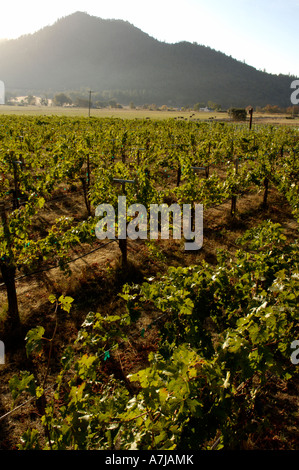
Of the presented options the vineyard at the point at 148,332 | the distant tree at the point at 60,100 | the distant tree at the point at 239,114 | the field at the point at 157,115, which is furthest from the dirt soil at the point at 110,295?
the distant tree at the point at 60,100

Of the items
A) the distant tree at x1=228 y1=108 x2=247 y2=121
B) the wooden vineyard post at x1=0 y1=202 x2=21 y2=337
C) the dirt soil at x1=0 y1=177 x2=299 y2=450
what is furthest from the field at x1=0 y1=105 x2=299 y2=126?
the wooden vineyard post at x1=0 y1=202 x2=21 y2=337

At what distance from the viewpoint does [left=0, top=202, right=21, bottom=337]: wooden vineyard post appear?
16.2 feet

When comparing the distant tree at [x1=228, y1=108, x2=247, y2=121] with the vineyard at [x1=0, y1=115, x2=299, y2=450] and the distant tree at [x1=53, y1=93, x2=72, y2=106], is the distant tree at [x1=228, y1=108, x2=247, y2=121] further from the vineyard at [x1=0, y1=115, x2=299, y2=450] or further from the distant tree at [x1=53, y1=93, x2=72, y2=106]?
the distant tree at [x1=53, y1=93, x2=72, y2=106]

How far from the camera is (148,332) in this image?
17.5 ft

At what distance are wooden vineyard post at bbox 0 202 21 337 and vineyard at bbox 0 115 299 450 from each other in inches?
0.8

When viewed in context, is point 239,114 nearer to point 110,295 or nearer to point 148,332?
point 110,295

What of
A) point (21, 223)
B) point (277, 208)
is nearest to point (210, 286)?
point (21, 223)

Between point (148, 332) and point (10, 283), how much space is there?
2.42m

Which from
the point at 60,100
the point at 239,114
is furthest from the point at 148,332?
→ the point at 60,100

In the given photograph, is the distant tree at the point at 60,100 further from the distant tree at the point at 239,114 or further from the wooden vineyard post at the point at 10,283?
the wooden vineyard post at the point at 10,283

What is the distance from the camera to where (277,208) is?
10906 mm

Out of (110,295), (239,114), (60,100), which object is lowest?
(110,295)

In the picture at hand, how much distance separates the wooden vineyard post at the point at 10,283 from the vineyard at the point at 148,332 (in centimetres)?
2
